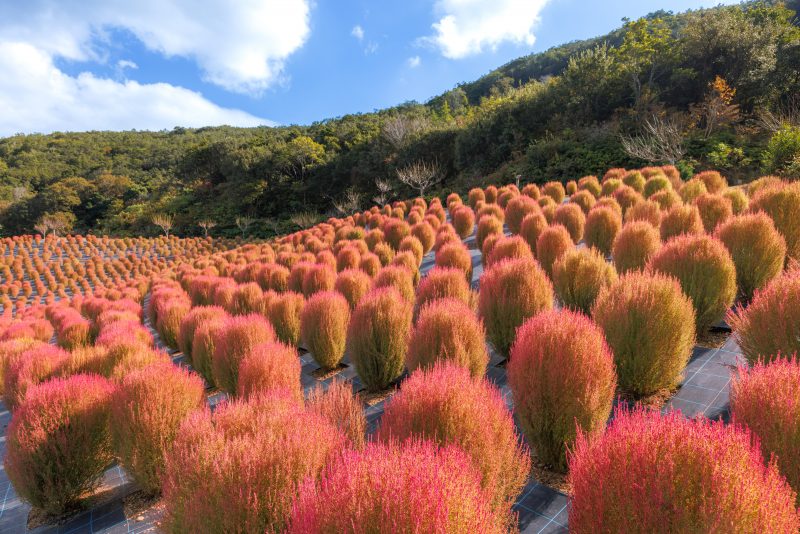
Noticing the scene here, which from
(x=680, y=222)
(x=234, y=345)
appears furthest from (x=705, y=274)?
(x=234, y=345)

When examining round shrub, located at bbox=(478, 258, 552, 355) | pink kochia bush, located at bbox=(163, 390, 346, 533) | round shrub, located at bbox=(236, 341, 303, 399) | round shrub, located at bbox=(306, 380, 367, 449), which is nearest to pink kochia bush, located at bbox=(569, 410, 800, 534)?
pink kochia bush, located at bbox=(163, 390, 346, 533)

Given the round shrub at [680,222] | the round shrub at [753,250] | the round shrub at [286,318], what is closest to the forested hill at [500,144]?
the round shrub at [680,222]

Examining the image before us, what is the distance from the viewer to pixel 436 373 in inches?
118

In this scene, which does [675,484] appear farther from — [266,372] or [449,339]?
[266,372]

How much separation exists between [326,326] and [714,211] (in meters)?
8.09

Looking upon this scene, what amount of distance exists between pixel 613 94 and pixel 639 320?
3181 centimetres

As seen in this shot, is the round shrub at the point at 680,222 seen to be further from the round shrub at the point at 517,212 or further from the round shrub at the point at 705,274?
the round shrub at the point at 517,212

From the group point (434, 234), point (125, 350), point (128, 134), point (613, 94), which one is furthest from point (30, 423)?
point (128, 134)

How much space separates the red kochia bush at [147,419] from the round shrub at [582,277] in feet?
17.6

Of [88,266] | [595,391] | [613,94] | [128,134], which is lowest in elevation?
[595,391]

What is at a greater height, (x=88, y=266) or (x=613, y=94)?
A: (x=613, y=94)

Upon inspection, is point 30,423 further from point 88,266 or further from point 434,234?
point 88,266

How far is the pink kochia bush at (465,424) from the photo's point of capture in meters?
2.72

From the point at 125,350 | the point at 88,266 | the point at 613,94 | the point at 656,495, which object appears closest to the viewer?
the point at 656,495
